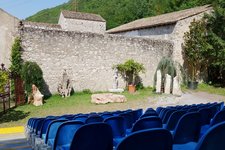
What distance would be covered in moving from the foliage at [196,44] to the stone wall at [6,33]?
1081 cm

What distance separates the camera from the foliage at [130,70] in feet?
57.2

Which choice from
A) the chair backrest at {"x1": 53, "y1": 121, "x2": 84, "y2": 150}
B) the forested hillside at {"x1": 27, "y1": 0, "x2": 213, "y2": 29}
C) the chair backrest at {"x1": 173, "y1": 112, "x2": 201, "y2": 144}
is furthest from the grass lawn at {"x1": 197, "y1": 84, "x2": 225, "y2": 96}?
the forested hillside at {"x1": 27, "y1": 0, "x2": 213, "y2": 29}

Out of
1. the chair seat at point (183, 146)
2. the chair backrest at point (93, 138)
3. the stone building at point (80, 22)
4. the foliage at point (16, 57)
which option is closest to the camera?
the chair backrest at point (93, 138)

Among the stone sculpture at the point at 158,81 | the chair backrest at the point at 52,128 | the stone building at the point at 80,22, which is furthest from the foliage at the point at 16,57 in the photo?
the stone building at the point at 80,22

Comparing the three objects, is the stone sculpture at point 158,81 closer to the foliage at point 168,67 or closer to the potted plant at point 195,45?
the foliage at point 168,67

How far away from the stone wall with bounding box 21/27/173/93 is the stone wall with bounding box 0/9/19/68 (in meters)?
0.57

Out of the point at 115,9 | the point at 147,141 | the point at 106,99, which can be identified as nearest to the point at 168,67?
the point at 106,99

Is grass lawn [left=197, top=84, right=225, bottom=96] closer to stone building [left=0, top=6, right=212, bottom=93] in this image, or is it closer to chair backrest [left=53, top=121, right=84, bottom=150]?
stone building [left=0, top=6, right=212, bottom=93]

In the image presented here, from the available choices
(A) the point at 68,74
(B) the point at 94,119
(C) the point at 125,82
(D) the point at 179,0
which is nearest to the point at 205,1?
(D) the point at 179,0

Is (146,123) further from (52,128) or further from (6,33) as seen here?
(6,33)

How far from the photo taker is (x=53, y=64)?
15797mm

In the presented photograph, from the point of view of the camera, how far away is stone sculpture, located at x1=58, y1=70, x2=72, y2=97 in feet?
50.7

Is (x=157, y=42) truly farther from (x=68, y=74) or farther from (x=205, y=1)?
(x=205, y=1)

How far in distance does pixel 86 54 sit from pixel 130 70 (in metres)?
2.88
